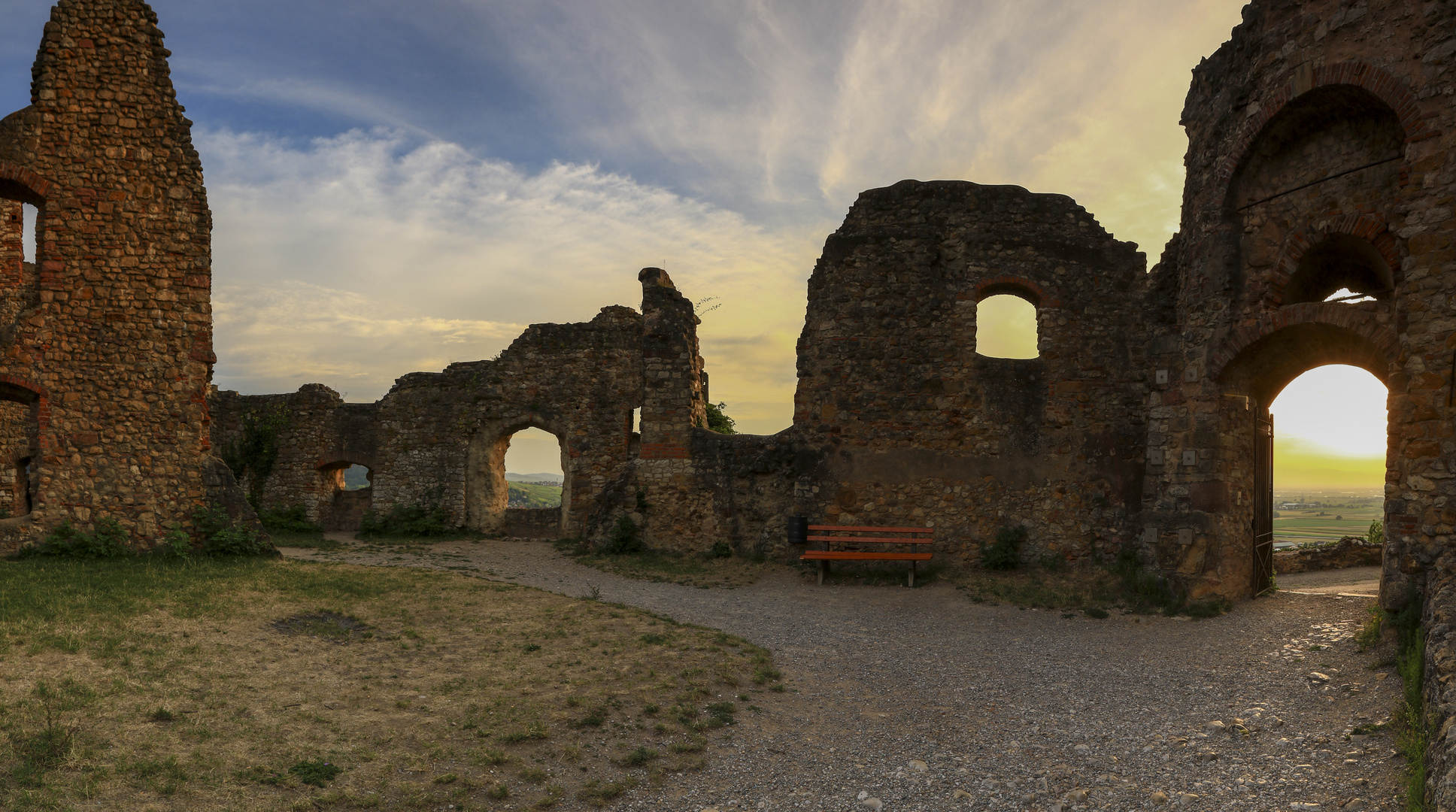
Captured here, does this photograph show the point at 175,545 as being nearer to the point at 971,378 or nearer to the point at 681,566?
the point at 681,566

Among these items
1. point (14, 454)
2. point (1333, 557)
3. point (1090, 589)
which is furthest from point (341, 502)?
point (1333, 557)

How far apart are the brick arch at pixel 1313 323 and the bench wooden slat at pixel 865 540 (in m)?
4.36

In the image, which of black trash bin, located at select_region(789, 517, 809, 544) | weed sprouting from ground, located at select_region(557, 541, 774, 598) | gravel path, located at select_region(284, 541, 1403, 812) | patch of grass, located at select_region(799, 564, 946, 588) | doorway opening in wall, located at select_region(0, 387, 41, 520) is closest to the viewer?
gravel path, located at select_region(284, 541, 1403, 812)

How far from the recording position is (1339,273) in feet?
31.8

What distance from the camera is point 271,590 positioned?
8234mm

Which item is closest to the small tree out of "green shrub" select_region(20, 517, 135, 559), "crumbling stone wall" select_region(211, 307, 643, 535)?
"crumbling stone wall" select_region(211, 307, 643, 535)

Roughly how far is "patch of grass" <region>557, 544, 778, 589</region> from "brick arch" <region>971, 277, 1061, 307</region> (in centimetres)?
552

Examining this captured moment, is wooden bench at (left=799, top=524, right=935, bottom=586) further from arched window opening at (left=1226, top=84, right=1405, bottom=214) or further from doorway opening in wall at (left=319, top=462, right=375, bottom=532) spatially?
doorway opening in wall at (left=319, top=462, right=375, bottom=532)

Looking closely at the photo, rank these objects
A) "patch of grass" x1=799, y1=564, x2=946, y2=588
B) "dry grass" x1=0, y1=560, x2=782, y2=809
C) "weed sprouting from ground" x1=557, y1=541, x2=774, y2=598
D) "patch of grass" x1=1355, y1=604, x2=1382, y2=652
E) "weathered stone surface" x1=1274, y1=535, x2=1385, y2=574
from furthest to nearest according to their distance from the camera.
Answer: "weathered stone surface" x1=1274, y1=535, x2=1385, y2=574 → "weed sprouting from ground" x1=557, y1=541, x2=774, y2=598 → "patch of grass" x1=799, y1=564, x2=946, y2=588 → "patch of grass" x1=1355, y1=604, x2=1382, y2=652 → "dry grass" x1=0, y1=560, x2=782, y2=809

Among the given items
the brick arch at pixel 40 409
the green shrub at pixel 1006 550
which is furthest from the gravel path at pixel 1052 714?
the brick arch at pixel 40 409

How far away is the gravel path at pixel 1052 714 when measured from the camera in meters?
4.15

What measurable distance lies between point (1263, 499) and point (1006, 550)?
3.36m

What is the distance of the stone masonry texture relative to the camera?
7.41 metres

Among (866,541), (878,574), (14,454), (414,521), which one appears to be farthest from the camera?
(414,521)
